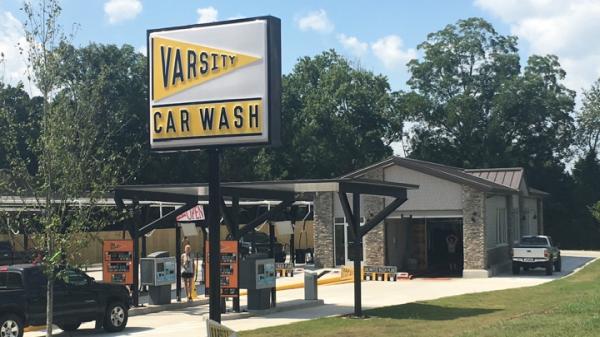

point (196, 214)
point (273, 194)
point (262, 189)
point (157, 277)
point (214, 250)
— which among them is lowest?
point (157, 277)

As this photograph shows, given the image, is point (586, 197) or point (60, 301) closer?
point (60, 301)

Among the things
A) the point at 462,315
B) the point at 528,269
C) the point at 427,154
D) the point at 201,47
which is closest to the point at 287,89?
the point at 427,154

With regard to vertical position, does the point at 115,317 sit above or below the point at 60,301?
below

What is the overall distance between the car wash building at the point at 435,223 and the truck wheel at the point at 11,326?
21.5 m

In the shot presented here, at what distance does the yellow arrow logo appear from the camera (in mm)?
11305

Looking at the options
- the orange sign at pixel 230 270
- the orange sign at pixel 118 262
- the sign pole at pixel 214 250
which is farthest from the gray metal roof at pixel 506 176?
the sign pole at pixel 214 250

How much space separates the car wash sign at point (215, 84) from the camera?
438 inches

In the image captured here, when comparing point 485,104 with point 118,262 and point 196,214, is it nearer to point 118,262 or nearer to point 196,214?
point 196,214

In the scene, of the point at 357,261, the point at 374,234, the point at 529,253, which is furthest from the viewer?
the point at 374,234

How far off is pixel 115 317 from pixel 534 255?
21.2m

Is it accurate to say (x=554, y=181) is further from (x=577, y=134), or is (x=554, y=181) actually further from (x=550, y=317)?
(x=550, y=317)

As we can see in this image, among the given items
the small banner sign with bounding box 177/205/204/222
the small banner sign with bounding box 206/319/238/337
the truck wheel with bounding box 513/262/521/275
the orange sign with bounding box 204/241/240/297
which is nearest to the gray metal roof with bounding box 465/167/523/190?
the truck wheel with bounding box 513/262/521/275

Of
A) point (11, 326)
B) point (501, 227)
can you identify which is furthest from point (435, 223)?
point (11, 326)

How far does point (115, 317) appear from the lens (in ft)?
61.3
